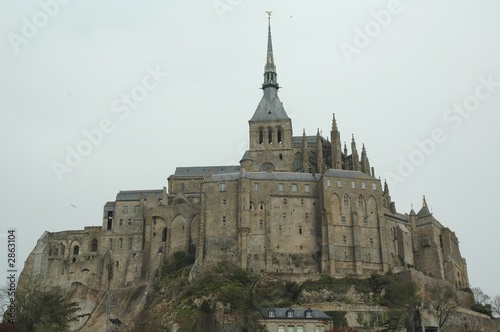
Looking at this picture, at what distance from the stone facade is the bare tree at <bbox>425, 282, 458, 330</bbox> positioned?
4.68 m

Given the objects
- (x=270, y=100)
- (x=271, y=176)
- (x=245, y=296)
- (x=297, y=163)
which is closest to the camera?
(x=245, y=296)

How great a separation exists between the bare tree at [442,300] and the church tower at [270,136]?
26883mm

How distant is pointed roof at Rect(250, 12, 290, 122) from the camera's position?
112m

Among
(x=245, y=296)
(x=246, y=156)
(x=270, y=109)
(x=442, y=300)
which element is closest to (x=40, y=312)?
(x=245, y=296)

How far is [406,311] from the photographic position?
7725 centimetres

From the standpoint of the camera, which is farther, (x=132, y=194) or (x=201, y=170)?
(x=201, y=170)

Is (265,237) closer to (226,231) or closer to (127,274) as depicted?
(226,231)

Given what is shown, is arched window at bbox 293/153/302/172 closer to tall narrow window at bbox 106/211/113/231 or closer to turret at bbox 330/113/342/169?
turret at bbox 330/113/342/169

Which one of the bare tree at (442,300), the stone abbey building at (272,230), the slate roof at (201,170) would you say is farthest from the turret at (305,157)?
the bare tree at (442,300)

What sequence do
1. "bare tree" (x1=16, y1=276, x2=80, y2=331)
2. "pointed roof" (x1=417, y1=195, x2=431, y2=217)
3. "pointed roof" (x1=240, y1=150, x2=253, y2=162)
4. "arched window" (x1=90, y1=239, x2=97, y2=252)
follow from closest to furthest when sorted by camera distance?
"bare tree" (x1=16, y1=276, x2=80, y2=331), "pointed roof" (x1=417, y1=195, x2=431, y2=217), "arched window" (x1=90, y1=239, x2=97, y2=252), "pointed roof" (x1=240, y1=150, x2=253, y2=162)

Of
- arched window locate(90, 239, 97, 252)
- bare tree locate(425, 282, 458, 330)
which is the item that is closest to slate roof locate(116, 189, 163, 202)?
arched window locate(90, 239, 97, 252)

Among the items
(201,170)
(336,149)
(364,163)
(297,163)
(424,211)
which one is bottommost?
(424,211)

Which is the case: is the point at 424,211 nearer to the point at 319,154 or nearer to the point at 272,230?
the point at 319,154

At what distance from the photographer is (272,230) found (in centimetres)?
9131
